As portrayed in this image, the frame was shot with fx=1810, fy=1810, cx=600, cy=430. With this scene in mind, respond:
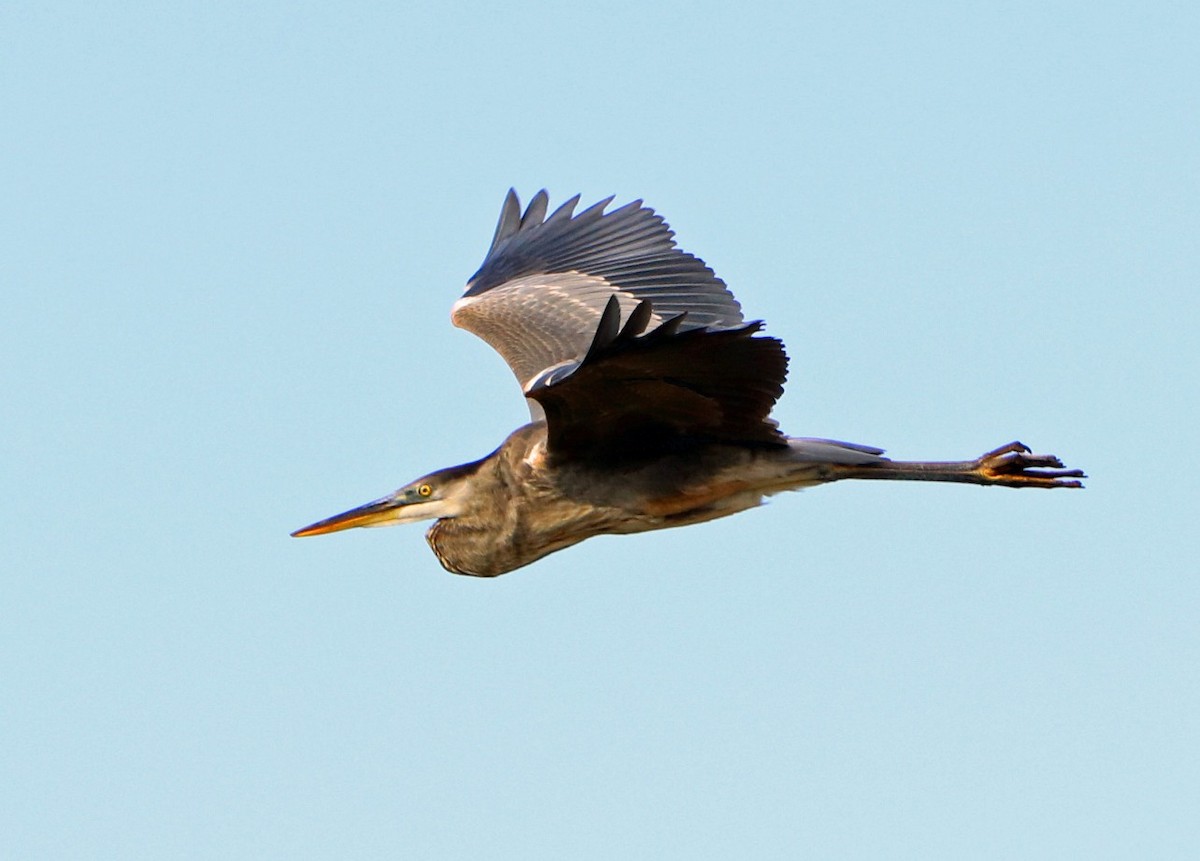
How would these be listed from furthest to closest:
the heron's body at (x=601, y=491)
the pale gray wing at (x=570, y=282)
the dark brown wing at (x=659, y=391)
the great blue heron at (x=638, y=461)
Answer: the pale gray wing at (x=570, y=282)
the heron's body at (x=601, y=491)
the great blue heron at (x=638, y=461)
the dark brown wing at (x=659, y=391)

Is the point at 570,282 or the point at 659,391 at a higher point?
the point at 570,282

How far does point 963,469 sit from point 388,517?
8.38 feet

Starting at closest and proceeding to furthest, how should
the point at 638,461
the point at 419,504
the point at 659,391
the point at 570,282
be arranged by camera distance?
the point at 659,391 < the point at 638,461 < the point at 419,504 < the point at 570,282

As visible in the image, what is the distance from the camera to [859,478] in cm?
765

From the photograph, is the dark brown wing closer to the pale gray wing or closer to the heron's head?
the heron's head

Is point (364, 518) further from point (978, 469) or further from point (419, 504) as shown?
point (978, 469)

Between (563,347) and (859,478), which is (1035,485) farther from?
(563,347)

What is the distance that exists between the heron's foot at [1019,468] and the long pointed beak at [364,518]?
2.58 m

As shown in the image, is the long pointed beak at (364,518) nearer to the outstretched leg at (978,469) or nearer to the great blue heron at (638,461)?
the great blue heron at (638,461)

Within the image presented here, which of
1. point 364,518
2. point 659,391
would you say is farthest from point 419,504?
point 659,391

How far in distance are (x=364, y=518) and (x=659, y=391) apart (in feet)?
6.12

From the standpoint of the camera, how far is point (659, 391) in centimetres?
696

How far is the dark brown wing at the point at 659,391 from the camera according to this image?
6312 millimetres

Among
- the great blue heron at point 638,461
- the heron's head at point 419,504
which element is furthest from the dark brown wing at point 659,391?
the heron's head at point 419,504
